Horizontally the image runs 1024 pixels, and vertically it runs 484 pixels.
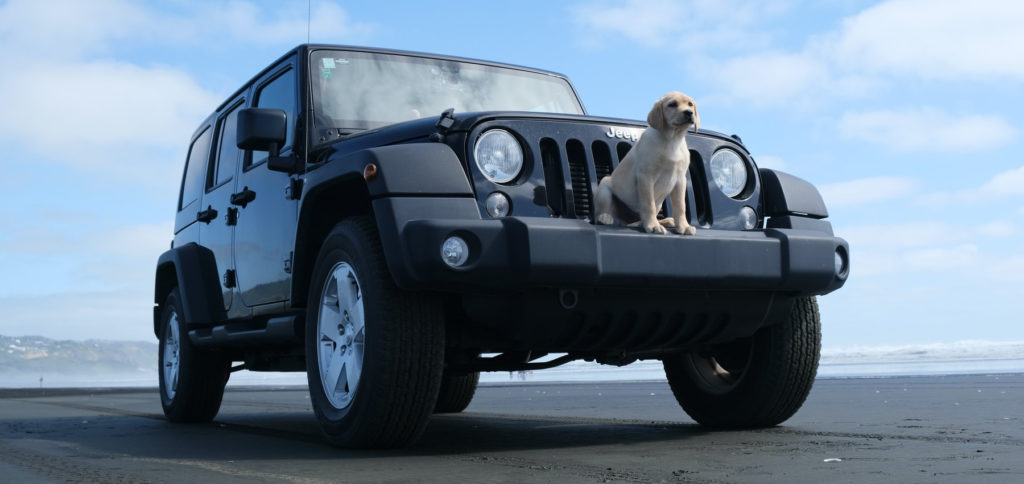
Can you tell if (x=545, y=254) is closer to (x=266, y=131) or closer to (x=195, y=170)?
(x=266, y=131)

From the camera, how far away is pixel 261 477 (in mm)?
3885

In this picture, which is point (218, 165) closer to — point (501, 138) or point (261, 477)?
point (501, 138)

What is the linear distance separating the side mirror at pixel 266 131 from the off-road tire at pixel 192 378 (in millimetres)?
2240

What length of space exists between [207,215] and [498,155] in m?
3.10

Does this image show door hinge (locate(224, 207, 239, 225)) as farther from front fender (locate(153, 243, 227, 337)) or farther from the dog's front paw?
the dog's front paw

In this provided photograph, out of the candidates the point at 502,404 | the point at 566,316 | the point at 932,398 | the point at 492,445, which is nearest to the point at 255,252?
the point at 492,445

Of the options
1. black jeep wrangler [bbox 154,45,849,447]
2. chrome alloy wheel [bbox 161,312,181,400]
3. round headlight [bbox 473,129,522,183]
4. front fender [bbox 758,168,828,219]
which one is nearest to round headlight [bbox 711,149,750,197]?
black jeep wrangler [bbox 154,45,849,447]

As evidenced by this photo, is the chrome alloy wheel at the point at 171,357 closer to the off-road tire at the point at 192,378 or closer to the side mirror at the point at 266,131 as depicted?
the off-road tire at the point at 192,378

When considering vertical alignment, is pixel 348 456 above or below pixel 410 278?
below

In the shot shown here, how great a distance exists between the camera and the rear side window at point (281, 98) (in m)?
5.84

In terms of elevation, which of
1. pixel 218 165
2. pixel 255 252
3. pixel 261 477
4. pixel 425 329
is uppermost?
pixel 218 165

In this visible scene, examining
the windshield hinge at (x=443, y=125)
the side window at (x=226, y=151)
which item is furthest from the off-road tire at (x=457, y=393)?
the windshield hinge at (x=443, y=125)

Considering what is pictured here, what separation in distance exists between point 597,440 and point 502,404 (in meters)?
4.61

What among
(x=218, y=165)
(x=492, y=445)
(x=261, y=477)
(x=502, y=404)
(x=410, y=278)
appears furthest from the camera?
(x=502, y=404)
